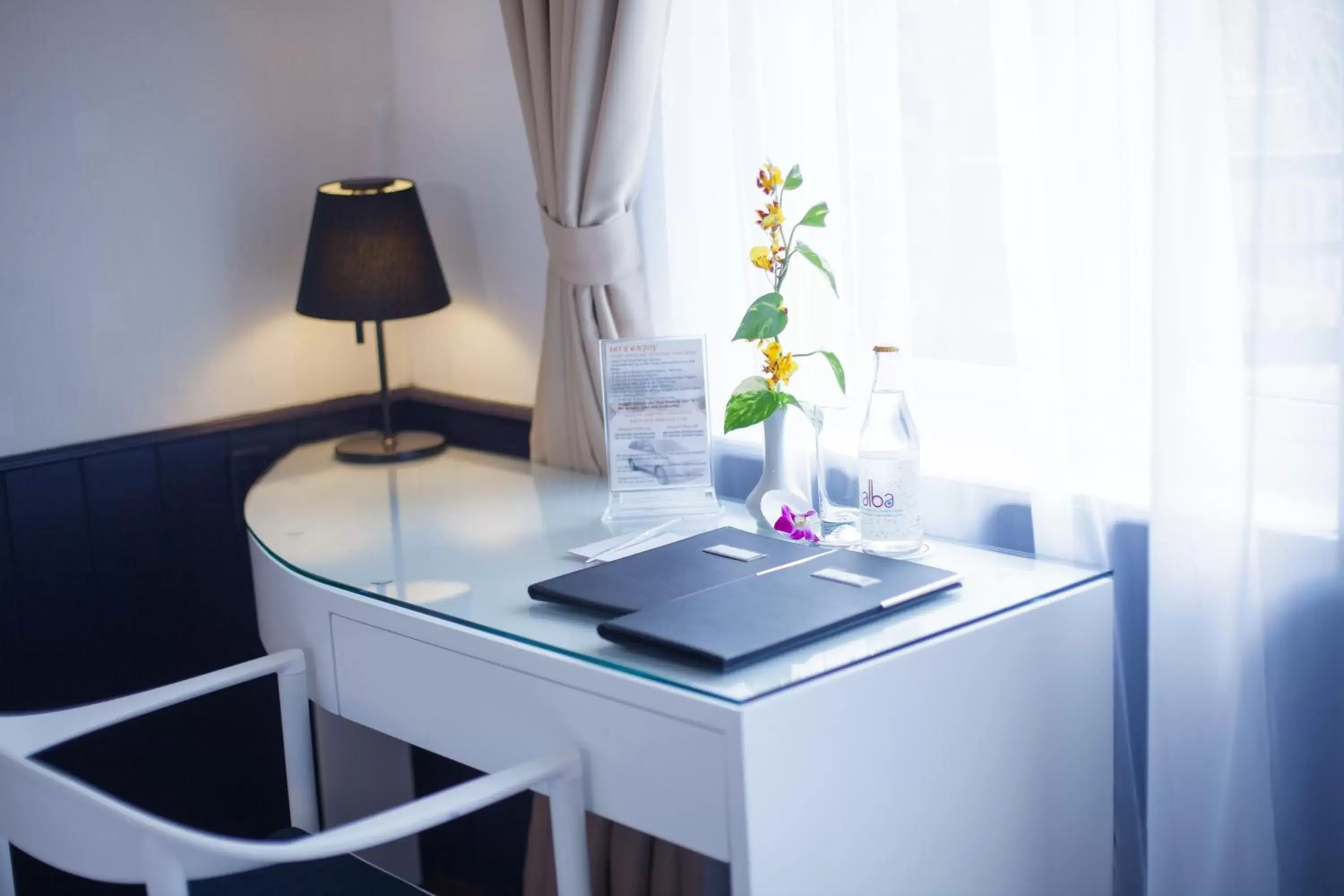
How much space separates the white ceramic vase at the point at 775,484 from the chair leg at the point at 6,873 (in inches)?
38.3

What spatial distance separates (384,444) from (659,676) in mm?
1197

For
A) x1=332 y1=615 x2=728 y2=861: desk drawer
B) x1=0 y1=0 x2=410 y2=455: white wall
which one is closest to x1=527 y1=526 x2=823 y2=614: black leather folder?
x1=332 y1=615 x2=728 y2=861: desk drawer

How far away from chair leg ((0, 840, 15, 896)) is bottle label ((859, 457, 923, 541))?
1037 millimetres

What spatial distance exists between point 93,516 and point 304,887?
934 millimetres

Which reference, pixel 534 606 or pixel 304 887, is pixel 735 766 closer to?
pixel 534 606

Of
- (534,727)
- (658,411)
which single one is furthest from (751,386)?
(534,727)

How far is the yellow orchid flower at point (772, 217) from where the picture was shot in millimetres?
1797

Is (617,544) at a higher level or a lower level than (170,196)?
lower

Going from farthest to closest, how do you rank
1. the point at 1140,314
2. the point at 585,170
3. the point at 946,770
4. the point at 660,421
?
the point at 585,170 < the point at 660,421 < the point at 1140,314 < the point at 946,770

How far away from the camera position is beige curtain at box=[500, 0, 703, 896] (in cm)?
200

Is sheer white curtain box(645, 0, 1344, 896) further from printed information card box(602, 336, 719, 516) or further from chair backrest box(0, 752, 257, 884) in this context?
chair backrest box(0, 752, 257, 884)

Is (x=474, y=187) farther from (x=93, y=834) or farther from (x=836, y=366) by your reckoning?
(x=93, y=834)

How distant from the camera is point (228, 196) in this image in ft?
8.04

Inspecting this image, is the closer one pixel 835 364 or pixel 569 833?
pixel 569 833
